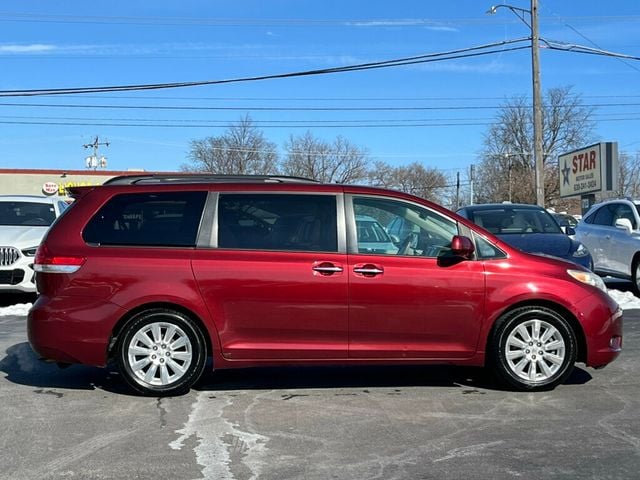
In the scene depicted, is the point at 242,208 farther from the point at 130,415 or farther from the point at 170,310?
the point at 130,415

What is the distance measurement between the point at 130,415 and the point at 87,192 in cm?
196

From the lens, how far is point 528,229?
34.8ft

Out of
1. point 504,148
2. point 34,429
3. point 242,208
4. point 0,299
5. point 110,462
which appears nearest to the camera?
point 110,462

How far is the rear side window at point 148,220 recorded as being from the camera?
5637 millimetres

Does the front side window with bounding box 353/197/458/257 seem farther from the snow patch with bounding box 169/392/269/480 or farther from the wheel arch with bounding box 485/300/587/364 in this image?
the snow patch with bounding box 169/392/269/480

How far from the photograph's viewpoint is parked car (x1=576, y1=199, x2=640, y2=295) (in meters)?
11.4

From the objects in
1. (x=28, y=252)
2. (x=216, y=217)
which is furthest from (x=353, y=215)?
(x=28, y=252)

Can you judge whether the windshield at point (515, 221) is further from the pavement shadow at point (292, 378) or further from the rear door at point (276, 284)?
the rear door at point (276, 284)

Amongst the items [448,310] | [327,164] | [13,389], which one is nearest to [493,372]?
[448,310]

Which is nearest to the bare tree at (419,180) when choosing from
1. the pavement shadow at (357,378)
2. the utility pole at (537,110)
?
the utility pole at (537,110)

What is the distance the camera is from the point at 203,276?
548cm

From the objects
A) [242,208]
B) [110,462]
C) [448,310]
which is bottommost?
[110,462]

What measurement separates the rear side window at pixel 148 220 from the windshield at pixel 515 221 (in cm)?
604

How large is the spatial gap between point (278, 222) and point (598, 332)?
2.81 m
